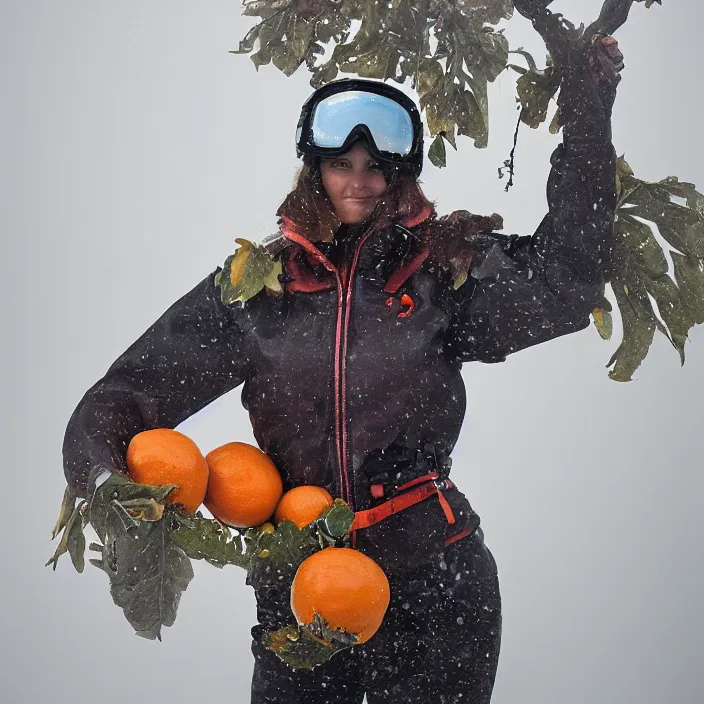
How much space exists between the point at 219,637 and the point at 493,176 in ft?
6.07

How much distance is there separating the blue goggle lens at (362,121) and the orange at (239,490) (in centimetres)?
61

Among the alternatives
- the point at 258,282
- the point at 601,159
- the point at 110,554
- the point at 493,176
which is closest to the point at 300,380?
the point at 258,282

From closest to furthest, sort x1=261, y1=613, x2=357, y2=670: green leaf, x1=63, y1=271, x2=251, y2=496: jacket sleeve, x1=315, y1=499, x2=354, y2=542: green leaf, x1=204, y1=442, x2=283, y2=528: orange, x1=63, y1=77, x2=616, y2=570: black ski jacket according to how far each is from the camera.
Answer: x1=261, y1=613, x2=357, y2=670: green leaf → x1=315, y1=499, x2=354, y2=542: green leaf → x1=204, y1=442, x2=283, y2=528: orange → x1=63, y1=77, x2=616, y2=570: black ski jacket → x1=63, y1=271, x2=251, y2=496: jacket sleeve

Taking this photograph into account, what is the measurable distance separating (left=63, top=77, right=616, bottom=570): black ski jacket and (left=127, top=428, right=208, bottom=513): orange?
4.5 inches

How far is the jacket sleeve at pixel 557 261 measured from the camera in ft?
6.57

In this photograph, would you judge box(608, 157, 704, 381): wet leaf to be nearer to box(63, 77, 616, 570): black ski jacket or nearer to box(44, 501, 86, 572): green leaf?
box(63, 77, 616, 570): black ski jacket

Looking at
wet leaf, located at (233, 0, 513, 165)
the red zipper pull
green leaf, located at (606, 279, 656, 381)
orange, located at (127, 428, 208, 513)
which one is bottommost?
orange, located at (127, 428, 208, 513)

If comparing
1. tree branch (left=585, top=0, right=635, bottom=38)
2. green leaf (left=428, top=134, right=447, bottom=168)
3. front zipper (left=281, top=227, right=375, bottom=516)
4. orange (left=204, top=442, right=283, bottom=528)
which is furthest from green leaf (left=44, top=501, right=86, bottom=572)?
tree branch (left=585, top=0, right=635, bottom=38)

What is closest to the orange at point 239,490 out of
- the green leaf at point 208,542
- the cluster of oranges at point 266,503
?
the cluster of oranges at point 266,503

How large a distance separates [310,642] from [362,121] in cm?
95

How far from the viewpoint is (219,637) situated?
13.2 feet

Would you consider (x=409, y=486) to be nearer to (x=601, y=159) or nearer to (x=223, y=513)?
(x=223, y=513)

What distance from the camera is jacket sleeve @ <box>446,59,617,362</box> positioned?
2.00 meters

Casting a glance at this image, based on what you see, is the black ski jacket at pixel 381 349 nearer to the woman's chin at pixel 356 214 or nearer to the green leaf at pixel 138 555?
the woman's chin at pixel 356 214
